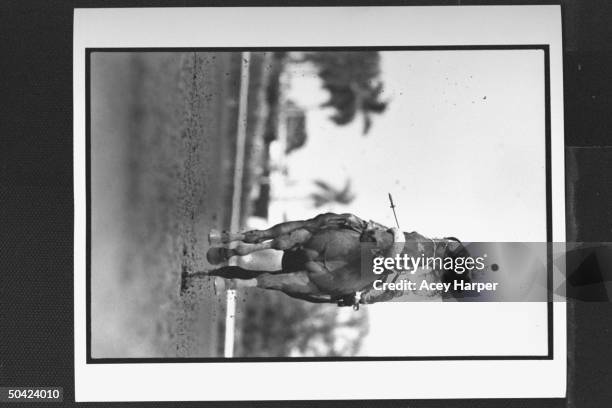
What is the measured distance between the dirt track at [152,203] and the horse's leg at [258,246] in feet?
0.17

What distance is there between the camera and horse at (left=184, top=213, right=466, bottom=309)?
7.95 ft

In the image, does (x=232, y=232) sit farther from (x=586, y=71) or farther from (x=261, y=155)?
(x=586, y=71)

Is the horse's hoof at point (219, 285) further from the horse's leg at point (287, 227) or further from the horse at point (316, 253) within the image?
the horse's leg at point (287, 227)

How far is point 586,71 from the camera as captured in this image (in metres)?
2.45

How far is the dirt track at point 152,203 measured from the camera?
7.94 ft

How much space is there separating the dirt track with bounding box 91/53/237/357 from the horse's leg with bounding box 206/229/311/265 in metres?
0.05

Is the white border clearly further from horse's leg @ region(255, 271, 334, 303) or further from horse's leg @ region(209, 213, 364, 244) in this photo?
horse's leg @ region(209, 213, 364, 244)
